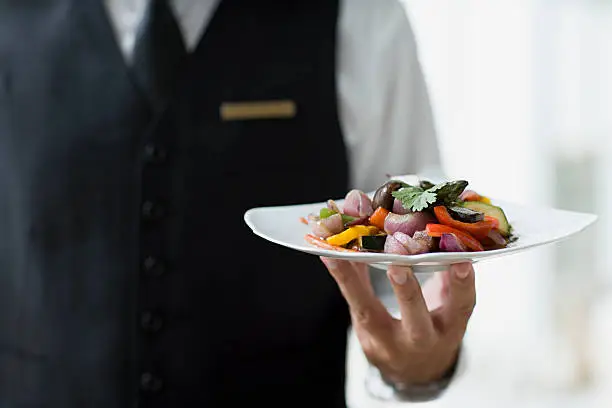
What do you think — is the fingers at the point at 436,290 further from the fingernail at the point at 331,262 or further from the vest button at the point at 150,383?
the vest button at the point at 150,383

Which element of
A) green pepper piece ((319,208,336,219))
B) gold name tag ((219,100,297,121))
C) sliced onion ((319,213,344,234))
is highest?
gold name tag ((219,100,297,121))

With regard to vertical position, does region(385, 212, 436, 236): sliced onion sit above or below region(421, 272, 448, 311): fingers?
above

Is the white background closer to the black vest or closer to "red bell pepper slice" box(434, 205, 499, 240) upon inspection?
the black vest

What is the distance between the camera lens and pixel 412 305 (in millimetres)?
1046

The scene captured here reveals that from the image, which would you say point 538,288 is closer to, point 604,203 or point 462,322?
Result: point 604,203

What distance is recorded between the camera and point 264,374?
154 centimetres

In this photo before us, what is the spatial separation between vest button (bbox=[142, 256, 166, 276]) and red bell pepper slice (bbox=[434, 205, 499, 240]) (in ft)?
2.08

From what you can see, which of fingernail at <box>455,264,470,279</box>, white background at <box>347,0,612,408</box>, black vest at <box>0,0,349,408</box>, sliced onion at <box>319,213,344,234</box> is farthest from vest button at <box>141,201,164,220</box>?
white background at <box>347,0,612,408</box>

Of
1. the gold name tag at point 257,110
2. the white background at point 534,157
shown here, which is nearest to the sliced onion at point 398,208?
the gold name tag at point 257,110

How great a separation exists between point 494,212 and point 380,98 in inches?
23.1

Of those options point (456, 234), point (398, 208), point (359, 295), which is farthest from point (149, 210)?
point (456, 234)

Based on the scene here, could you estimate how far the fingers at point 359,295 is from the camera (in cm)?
108

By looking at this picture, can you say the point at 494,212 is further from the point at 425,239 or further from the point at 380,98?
the point at 380,98

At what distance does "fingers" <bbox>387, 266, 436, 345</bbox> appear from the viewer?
0.98 m
